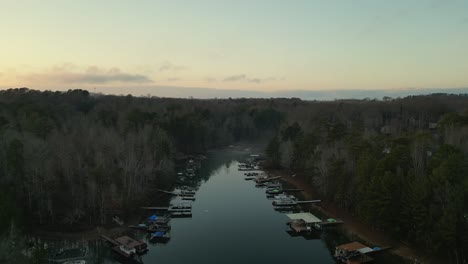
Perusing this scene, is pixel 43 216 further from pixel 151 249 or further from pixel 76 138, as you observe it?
pixel 76 138

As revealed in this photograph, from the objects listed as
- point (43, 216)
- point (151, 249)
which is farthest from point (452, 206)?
point (43, 216)

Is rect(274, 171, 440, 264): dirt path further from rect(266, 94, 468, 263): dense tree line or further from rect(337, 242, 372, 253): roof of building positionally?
rect(337, 242, 372, 253): roof of building

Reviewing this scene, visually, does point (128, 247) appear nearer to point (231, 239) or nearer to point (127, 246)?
point (127, 246)

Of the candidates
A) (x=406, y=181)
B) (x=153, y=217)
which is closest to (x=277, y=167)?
(x=153, y=217)

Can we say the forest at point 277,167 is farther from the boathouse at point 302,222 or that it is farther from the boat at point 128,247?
the boat at point 128,247

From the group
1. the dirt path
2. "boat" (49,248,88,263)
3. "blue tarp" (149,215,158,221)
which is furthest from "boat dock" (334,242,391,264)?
"boat" (49,248,88,263)

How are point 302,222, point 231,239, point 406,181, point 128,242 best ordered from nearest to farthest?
1. point 128,242
2. point 406,181
3. point 231,239
4. point 302,222
